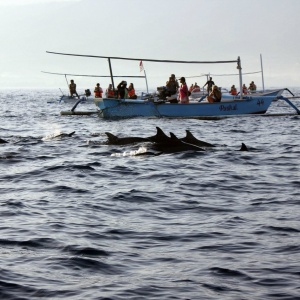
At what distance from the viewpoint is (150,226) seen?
29.7 feet

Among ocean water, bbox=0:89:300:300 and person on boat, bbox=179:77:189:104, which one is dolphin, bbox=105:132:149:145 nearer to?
ocean water, bbox=0:89:300:300

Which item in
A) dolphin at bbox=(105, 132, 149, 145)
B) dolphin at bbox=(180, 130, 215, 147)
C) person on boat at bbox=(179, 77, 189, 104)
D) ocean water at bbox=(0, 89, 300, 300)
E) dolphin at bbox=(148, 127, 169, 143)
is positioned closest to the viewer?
ocean water at bbox=(0, 89, 300, 300)

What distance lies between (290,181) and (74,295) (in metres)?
7.68

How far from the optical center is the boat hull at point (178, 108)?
107 ft

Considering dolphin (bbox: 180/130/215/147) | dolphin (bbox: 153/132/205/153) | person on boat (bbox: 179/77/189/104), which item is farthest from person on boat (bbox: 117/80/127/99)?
dolphin (bbox: 153/132/205/153)

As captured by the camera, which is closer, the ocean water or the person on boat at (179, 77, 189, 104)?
the ocean water

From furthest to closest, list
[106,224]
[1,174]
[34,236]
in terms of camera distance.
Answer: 1. [1,174]
2. [106,224]
3. [34,236]

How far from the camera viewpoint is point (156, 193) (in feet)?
38.9

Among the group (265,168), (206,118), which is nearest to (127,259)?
Answer: (265,168)

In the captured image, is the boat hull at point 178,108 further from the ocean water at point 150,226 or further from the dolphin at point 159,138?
the ocean water at point 150,226

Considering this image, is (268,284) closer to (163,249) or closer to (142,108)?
(163,249)

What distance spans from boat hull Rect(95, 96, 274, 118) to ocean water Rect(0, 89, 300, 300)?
48.6 ft

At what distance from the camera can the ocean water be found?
258 inches

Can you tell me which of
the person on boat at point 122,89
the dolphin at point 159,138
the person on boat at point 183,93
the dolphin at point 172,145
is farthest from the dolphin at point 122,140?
the person on boat at point 122,89
